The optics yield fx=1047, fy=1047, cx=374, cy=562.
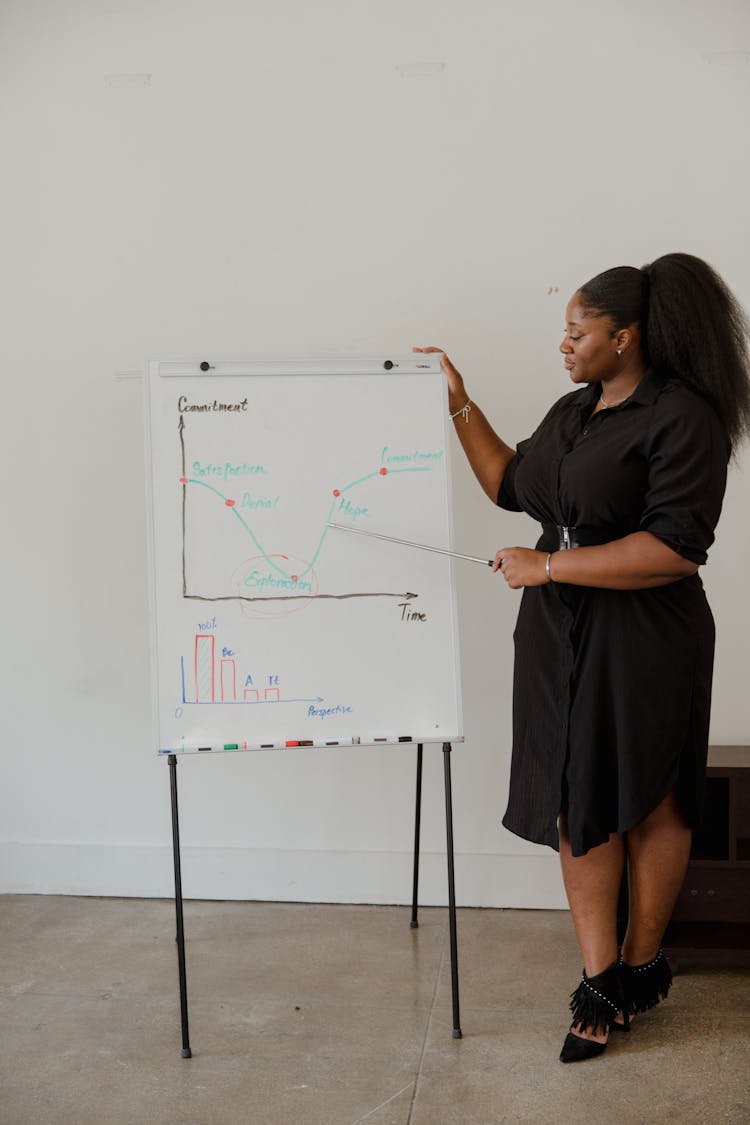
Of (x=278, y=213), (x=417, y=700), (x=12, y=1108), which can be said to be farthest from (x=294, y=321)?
(x=12, y=1108)

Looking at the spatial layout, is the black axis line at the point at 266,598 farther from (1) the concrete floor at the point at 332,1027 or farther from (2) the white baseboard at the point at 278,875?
(2) the white baseboard at the point at 278,875

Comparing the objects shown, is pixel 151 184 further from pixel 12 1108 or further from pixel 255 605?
pixel 12 1108

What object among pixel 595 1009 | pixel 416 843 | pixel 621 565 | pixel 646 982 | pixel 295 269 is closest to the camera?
pixel 621 565

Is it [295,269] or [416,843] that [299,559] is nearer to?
[416,843]

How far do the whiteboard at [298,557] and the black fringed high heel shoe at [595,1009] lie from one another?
1.98 ft

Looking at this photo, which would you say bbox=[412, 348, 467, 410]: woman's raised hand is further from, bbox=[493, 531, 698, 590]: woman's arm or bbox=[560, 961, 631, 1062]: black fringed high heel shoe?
bbox=[560, 961, 631, 1062]: black fringed high heel shoe

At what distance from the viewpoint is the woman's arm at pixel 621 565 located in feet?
6.93

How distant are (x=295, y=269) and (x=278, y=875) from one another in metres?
1.81

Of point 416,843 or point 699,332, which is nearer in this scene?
point 699,332

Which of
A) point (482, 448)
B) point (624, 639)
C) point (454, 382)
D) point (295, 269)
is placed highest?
point (295, 269)

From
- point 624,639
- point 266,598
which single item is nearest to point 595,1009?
point 624,639

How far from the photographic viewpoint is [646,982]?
2.34m

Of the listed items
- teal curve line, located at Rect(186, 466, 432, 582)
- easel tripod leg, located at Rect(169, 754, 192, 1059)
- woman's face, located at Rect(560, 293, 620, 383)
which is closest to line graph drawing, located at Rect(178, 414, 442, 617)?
teal curve line, located at Rect(186, 466, 432, 582)

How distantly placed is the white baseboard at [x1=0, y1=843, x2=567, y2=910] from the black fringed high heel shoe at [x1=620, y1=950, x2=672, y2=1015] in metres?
0.69
